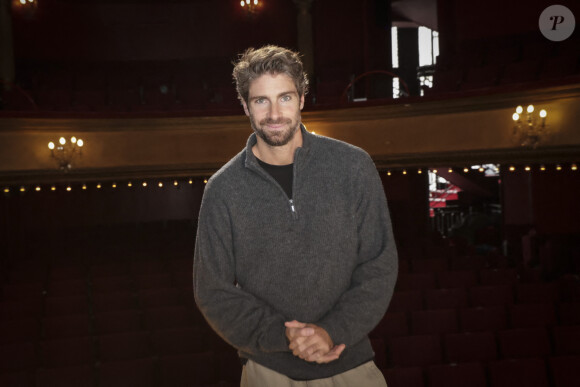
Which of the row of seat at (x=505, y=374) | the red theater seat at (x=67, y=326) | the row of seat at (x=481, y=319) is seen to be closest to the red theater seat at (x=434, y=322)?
the row of seat at (x=481, y=319)

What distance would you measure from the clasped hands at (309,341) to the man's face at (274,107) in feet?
1.39

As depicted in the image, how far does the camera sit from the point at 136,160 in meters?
8.20

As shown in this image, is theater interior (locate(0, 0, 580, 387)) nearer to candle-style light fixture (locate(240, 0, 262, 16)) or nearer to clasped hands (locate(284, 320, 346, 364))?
candle-style light fixture (locate(240, 0, 262, 16))

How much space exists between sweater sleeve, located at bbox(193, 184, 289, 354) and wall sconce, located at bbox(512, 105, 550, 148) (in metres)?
6.58

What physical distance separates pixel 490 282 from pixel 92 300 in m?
4.08

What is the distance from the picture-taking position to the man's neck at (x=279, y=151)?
1.41 meters

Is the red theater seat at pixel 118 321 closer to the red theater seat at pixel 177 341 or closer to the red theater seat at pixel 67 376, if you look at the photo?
the red theater seat at pixel 177 341

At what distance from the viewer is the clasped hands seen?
4.04 feet

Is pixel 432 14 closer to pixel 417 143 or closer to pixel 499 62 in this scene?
pixel 499 62

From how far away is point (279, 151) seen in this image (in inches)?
55.5

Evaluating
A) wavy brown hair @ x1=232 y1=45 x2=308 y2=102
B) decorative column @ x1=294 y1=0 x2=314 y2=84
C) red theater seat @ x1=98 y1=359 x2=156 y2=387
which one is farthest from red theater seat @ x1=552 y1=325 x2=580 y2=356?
decorative column @ x1=294 y1=0 x2=314 y2=84

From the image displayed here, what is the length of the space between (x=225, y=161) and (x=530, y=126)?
408cm

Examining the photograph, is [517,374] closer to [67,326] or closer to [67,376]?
[67,376]

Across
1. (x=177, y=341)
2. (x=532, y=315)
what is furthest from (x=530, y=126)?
(x=177, y=341)
